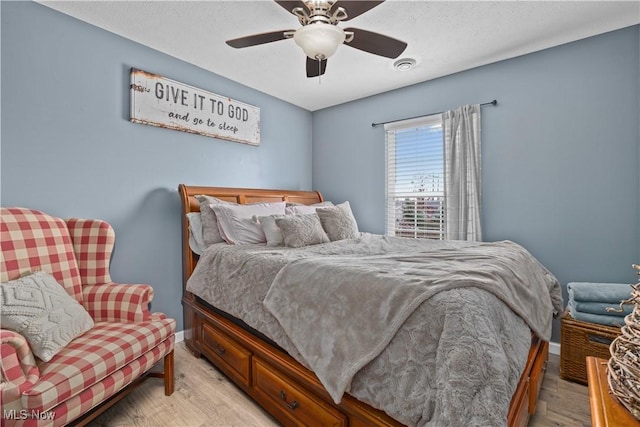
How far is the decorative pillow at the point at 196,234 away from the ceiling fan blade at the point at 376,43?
180 cm

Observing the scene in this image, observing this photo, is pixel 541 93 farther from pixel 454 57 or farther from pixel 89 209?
pixel 89 209

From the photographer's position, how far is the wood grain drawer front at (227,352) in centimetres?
185

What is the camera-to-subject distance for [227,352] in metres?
2.02

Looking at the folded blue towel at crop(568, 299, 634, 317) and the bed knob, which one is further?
the folded blue towel at crop(568, 299, 634, 317)

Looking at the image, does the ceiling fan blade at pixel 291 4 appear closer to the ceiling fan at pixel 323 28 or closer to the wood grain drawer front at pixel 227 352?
the ceiling fan at pixel 323 28

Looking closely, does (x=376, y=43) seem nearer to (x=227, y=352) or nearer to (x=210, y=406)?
(x=227, y=352)

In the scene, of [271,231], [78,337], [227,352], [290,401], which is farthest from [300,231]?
Result: [78,337]

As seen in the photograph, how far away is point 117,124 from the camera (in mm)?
2393

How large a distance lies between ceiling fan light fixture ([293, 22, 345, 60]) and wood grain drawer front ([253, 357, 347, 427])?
1.77 metres

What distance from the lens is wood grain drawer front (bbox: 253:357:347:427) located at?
4.53ft

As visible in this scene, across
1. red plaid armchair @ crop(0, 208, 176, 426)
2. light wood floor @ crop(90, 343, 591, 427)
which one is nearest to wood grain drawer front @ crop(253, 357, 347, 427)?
→ light wood floor @ crop(90, 343, 591, 427)

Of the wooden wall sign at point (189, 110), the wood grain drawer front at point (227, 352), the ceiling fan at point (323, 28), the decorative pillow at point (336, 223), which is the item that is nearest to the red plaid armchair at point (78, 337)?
the wood grain drawer front at point (227, 352)

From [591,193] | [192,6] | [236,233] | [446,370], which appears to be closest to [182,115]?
[192,6]

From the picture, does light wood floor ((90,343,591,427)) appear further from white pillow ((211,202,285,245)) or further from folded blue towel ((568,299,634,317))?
white pillow ((211,202,285,245))
